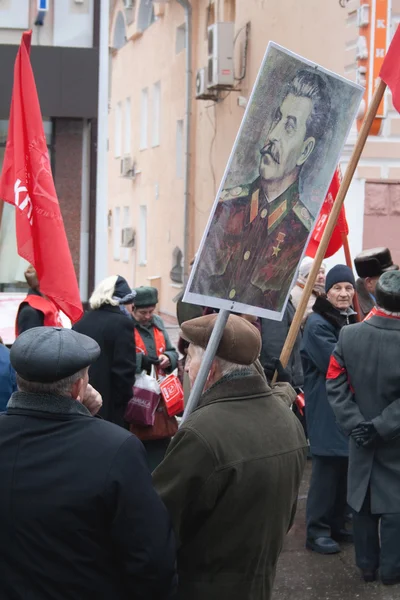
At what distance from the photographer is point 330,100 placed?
163 inches

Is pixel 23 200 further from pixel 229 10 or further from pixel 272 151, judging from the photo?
pixel 229 10

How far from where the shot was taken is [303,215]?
4.20 meters

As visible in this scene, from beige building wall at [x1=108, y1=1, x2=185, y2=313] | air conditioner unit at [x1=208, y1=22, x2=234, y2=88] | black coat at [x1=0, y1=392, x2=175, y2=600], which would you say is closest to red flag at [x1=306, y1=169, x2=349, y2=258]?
black coat at [x1=0, y1=392, x2=175, y2=600]

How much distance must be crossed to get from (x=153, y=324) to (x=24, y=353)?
4.50 metres

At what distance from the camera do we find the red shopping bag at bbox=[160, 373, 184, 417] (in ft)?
22.3

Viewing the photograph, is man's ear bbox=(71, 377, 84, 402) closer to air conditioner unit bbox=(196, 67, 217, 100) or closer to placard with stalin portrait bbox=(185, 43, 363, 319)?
placard with stalin portrait bbox=(185, 43, 363, 319)

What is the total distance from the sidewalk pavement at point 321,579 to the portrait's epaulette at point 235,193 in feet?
8.37

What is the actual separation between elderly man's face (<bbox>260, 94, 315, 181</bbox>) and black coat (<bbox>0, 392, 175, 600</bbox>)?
1603mm

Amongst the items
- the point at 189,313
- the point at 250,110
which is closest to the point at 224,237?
the point at 250,110

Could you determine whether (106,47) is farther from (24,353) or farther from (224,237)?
(24,353)

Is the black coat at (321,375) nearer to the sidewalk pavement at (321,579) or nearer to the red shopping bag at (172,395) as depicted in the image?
the sidewalk pavement at (321,579)

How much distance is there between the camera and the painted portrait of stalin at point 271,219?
388 cm

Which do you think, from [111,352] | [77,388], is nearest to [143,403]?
[111,352]

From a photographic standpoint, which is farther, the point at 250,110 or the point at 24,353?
the point at 250,110
